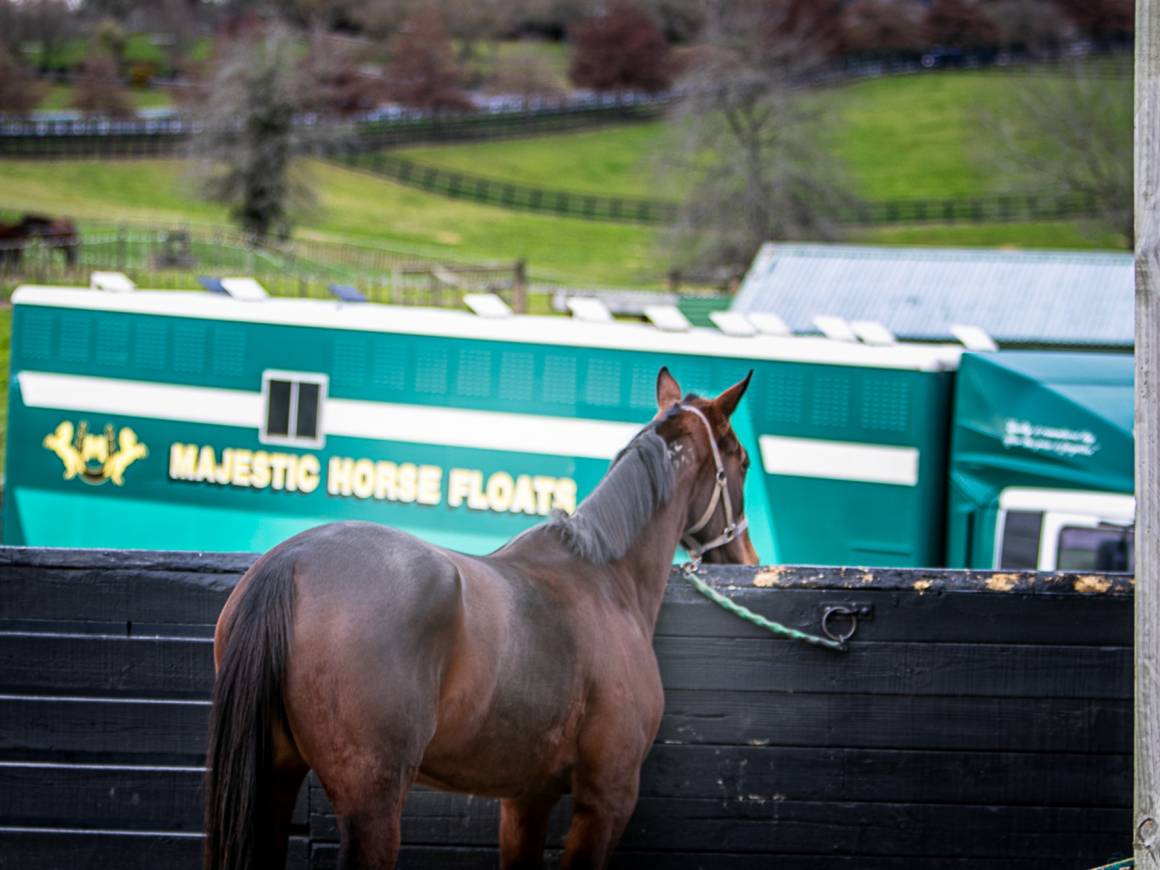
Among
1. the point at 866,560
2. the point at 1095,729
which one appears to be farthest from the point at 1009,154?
the point at 1095,729

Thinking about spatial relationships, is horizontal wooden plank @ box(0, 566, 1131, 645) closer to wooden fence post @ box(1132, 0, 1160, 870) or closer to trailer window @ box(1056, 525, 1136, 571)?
wooden fence post @ box(1132, 0, 1160, 870)

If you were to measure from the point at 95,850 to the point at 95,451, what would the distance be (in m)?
8.30

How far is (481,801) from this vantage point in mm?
4703

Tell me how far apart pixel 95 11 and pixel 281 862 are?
9492 centimetres

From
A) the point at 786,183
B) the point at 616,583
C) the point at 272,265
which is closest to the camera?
the point at 616,583

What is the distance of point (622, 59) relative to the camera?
84.8 m

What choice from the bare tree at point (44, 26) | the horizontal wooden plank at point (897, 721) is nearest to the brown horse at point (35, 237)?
the horizontal wooden plank at point (897, 721)

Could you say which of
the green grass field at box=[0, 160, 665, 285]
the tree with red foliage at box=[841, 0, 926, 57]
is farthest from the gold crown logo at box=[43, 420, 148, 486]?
the tree with red foliage at box=[841, 0, 926, 57]

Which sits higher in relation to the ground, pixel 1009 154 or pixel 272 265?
pixel 1009 154

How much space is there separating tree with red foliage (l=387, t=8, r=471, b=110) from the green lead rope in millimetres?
71874

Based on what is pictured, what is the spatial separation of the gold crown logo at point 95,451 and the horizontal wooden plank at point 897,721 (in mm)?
8602

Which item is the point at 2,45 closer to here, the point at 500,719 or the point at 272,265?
the point at 272,265

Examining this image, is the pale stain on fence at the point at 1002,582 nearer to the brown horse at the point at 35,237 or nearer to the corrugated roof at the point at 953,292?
the corrugated roof at the point at 953,292

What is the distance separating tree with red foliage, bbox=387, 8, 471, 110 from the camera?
73.8m
